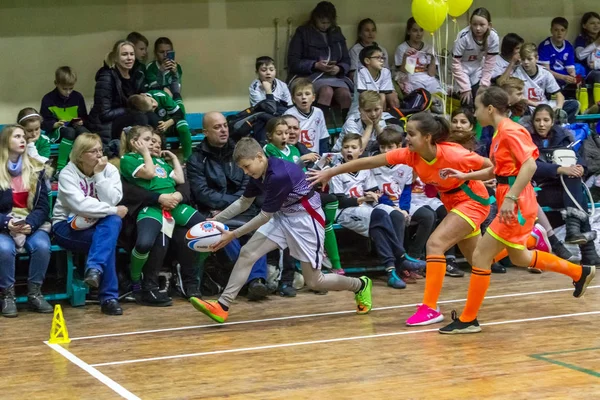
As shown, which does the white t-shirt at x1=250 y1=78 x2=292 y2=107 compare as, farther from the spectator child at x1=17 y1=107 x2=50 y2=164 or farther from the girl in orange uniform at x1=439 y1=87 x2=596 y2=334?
the girl in orange uniform at x1=439 y1=87 x2=596 y2=334

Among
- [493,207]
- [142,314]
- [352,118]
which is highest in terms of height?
[352,118]

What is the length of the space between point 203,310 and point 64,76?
362cm

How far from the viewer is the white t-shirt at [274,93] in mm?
10344

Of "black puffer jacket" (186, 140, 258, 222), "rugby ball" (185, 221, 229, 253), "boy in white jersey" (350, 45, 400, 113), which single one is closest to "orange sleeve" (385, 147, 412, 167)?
"rugby ball" (185, 221, 229, 253)

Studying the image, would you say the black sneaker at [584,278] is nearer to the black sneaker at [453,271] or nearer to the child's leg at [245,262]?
the black sneaker at [453,271]

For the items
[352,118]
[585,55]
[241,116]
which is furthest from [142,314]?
[585,55]

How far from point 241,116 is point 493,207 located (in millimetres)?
2681

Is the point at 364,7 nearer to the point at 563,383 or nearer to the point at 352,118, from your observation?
the point at 352,118

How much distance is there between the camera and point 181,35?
11328 mm

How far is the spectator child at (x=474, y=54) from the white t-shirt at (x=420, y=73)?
28 centimetres

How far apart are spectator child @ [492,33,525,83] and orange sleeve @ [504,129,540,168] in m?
4.93

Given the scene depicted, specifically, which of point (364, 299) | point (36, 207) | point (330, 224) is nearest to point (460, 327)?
point (364, 299)

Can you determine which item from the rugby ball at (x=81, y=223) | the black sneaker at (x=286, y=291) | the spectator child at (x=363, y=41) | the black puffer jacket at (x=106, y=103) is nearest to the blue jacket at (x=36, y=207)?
the rugby ball at (x=81, y=223)

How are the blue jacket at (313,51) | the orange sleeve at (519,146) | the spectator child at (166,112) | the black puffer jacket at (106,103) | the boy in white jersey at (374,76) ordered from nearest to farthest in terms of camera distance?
the orange sleeve at (519,146), the spectator child at (166,112), the black puffer jacket at (106,103), the boy in white jersey at (374,76), the blue jacket at (313,51)
